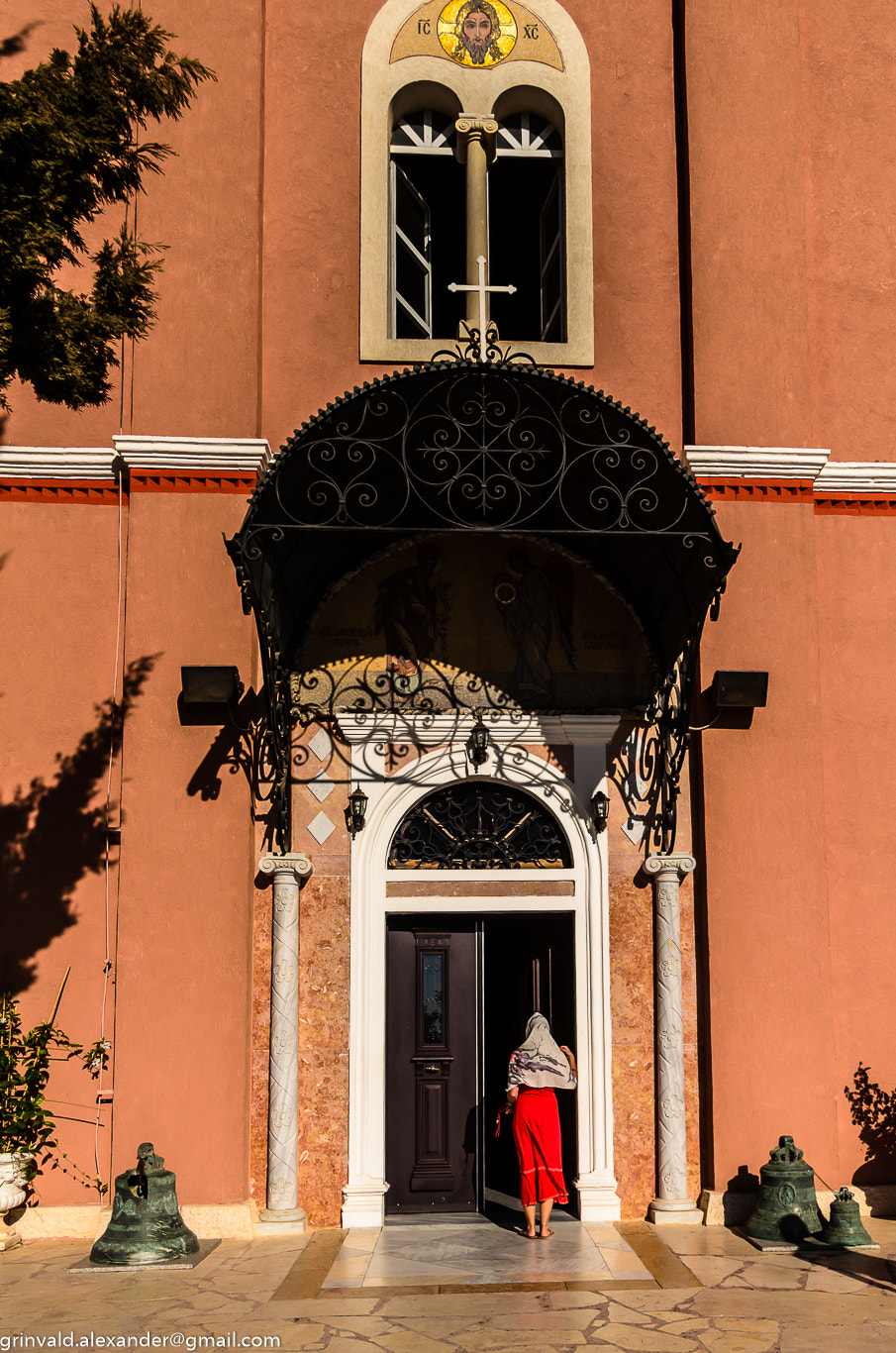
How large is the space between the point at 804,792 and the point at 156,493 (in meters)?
5.15

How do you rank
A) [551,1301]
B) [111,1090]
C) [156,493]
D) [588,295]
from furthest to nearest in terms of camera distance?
1. [588,295]
2. [156,493]
3. [111,1090]
4. [551,1301]

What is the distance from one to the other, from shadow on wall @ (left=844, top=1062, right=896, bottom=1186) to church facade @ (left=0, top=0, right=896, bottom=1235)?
29 mm

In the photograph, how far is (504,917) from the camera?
365 inches

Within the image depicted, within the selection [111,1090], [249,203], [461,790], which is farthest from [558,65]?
[111,1090]

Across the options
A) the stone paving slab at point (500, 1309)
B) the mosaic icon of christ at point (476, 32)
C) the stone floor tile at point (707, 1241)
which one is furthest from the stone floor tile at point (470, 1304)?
the mosaic icon of christ at point (476, 32)

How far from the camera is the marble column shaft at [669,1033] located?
8.73 m

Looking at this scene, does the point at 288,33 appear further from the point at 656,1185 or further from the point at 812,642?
the point at 656,1185

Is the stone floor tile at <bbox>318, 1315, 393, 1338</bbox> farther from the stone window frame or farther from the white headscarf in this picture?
the stone window frame

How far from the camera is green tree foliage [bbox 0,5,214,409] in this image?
6172 millimetres

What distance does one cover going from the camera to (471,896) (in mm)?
9227

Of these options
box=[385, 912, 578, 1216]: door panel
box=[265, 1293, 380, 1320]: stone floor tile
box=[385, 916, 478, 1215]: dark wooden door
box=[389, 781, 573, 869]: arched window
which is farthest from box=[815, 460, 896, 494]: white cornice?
box=[265, 1293, 380, 1320]: stone floor tile

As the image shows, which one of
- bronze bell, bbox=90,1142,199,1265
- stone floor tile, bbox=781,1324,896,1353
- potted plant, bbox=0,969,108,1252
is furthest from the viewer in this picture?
potted plant, bbox=0,969,108,1252

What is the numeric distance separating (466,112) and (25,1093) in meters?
8.05

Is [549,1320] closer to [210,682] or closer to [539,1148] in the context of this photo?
[539,1148]
